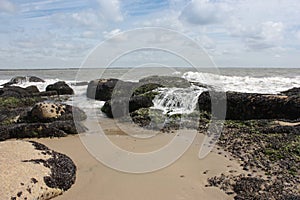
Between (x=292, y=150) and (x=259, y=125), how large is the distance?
2.38 meters

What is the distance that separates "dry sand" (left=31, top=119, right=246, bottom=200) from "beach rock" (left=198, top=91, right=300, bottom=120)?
4367mm

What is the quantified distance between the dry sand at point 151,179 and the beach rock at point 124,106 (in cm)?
480

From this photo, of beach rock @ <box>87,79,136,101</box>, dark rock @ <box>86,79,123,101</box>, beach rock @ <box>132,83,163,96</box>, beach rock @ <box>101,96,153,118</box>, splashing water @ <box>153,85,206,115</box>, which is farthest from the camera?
dark rock @ <box>86,79,123,101</box>

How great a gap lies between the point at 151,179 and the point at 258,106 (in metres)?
7.00

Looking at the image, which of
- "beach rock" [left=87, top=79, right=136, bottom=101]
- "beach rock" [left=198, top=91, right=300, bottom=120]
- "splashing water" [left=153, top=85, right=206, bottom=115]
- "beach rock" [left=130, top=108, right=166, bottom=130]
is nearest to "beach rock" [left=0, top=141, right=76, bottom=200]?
"beach rock" [left=130, top=108, right=166, bottom=130]

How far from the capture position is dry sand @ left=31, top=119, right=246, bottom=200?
492cm

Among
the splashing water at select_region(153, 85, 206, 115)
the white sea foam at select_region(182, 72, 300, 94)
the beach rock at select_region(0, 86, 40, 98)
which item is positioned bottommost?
the beach rock at select_region(0, 86, 40, 98)

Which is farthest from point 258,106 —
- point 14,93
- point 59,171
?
point 14,93

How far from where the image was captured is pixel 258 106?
1112 cm

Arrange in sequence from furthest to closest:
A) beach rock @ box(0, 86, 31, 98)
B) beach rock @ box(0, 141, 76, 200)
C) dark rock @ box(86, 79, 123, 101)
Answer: beach rock @ box(0, 86, 31, 98) → dark rock @ box(86, 79, 123, 101) → beach rock @ box(0, 141, 76, 200)

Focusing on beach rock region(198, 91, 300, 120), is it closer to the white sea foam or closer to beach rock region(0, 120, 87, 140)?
beach rock region(0, 120, 87, 140)

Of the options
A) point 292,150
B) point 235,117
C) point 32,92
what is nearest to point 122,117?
point 235,117

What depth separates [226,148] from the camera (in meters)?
7.46

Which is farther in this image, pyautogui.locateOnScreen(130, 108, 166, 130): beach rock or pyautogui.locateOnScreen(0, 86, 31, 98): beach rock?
pyautogui.locateOnScreen(0, 86, 31, 98): beach rock
